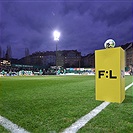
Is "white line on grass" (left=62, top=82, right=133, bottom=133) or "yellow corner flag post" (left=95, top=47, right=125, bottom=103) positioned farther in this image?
"yellow corner flag post" (left=95, top=47, right=125, bottom=103)

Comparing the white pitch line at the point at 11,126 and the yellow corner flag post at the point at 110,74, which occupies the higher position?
the yellow corner flag post at the point at 110,74

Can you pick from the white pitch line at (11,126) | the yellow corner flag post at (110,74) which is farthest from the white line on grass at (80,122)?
the yellow corner flag post at (110,74)

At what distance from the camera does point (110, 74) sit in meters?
4.71

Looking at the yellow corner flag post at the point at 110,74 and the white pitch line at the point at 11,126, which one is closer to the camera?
the white pitch line at the point at 11,126

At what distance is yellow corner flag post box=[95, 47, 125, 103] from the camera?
15.0 ft

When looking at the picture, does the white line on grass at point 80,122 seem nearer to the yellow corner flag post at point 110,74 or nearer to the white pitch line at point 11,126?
the white pitch line at point 11,126

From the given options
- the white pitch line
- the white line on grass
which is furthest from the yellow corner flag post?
the white pitch line

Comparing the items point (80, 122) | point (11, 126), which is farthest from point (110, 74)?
point (11, 126)

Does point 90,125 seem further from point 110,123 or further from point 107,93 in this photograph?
point 107,93

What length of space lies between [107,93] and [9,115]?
268 centimetres

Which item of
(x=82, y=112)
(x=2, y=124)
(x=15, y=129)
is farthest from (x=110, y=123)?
(x=2, y=124)

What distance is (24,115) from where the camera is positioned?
3293mm

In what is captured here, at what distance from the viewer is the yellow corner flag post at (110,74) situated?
4.57 metres

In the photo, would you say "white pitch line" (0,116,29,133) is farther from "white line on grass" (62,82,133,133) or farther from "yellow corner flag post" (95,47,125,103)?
"yellow corner flag post" (95,47,125,103)
